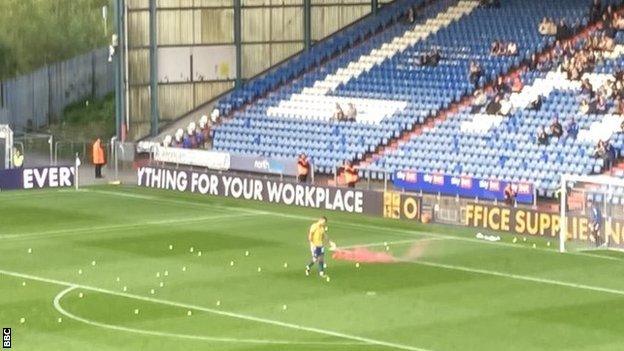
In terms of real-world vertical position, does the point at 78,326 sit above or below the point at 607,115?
below

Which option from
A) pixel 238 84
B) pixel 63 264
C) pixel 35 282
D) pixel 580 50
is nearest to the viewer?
pixel 35 282

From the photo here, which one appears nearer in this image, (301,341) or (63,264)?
(301,341)

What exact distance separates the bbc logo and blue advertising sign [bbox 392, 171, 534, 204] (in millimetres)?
19017

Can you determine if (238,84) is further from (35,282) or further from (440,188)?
(35,282)

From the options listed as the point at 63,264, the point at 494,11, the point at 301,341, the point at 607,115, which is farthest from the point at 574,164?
the point at 301,341

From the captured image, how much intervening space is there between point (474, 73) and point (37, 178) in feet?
47.5

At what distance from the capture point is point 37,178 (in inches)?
2167

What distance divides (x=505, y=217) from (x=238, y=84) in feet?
67.0

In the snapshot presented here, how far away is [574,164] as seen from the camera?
49656 mm

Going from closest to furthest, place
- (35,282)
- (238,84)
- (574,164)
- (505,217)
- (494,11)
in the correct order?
(35,282)
(505,217)
(574,164)
(494,11)
(238,84)

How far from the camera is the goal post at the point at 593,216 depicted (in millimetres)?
42438

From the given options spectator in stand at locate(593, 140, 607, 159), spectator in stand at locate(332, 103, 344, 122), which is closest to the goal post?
spectator in stand at locate(593, 140, 607, 159)

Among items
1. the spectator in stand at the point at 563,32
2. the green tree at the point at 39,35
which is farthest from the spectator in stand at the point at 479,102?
the green tree at the point at 39,35

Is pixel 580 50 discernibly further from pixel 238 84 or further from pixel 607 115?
pixel 238 84
